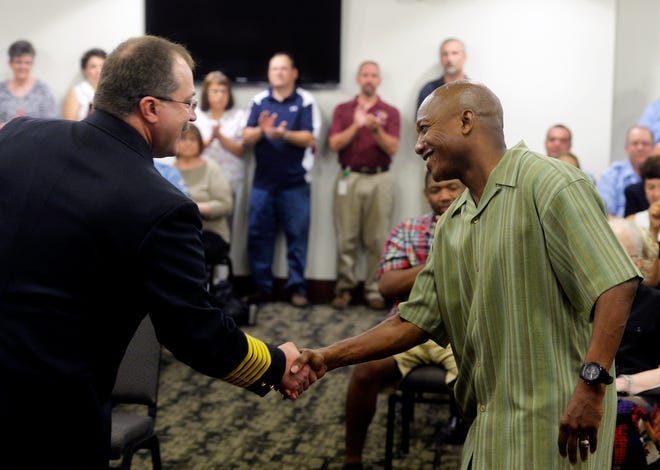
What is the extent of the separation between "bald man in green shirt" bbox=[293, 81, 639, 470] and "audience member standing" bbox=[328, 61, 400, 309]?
16.1 feet

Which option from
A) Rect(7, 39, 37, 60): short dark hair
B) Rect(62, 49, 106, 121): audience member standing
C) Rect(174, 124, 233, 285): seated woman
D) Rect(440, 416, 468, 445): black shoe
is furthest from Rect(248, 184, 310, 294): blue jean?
Rect(440, 416, 468, 445): black shoe

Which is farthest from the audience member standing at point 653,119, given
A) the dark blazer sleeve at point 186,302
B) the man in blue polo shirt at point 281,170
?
the dark blazer sleeve at point 186,302

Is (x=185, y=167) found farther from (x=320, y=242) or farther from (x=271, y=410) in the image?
(x=271, y=410)

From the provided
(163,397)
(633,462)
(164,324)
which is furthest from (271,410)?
(164,324)

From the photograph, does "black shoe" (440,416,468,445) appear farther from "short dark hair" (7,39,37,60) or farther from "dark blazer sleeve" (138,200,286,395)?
"short dark hair" (7,39,37,60)

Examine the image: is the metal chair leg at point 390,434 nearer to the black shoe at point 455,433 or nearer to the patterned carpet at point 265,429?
the patterned carpet at point 265,429

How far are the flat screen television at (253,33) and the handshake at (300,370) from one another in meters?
5.14

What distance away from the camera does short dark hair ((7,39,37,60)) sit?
7.26 meters

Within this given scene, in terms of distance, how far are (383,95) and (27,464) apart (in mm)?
5828

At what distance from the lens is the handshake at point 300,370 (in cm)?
244

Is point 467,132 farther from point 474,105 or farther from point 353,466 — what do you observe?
point 353,466

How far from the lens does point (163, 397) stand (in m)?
4.80

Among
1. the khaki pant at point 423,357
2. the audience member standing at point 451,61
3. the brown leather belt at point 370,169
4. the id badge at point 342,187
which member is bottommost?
the khaki pant at point 423,357

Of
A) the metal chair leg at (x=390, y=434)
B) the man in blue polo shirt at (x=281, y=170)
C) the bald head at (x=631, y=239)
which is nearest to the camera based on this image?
the bald head at (x=631, y=239)
